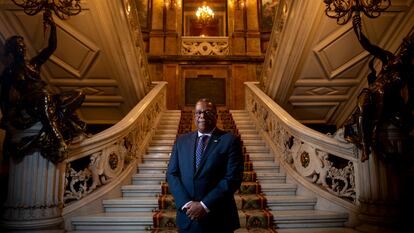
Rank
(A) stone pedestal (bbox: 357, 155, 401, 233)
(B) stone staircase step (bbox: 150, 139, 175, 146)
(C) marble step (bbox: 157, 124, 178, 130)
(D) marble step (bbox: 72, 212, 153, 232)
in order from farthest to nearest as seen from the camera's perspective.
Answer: (C) marble step (bbox: 157, 124, 178, 130)
(B) stone staircase step (bbox: 150, 139, 175, 146)
(D) marble step (bbox: 72, 212, 153, 232)
(A) stone pedestal (bbox: 357, 155, 401, 233)

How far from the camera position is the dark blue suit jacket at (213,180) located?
2.01 meters

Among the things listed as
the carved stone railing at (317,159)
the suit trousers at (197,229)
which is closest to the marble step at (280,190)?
the carved stone railing at (317,159)

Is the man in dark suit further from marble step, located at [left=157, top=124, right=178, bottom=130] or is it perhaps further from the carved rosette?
marble step, located at [left=157, top=124, right=178, bottom=130]

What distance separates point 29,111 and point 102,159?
3.51 feet

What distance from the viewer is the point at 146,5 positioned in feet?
39.6

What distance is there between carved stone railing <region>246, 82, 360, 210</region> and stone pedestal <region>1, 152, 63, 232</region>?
2.78 metres

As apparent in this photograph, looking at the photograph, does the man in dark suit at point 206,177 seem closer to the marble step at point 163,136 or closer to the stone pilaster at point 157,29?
the marble step at point 163,136

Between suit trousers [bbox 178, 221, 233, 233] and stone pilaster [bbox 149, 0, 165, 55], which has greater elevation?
stone pilaster [bbox 149, 0, 165, 55]

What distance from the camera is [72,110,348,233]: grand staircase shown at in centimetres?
331

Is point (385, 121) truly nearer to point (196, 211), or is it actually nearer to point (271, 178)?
point (271, 178)

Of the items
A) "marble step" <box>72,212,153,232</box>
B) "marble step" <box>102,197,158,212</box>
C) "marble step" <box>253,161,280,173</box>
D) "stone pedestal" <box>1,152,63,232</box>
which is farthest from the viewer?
"marble step" <box>253,161,280,173</box>

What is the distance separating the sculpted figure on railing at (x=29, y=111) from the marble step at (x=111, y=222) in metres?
0.76

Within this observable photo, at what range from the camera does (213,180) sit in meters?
2.10

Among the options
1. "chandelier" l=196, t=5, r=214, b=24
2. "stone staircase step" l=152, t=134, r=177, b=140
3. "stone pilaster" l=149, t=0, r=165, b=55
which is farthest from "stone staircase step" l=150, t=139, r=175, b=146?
"chandelier" l=196, t=5, r=214, b=24
